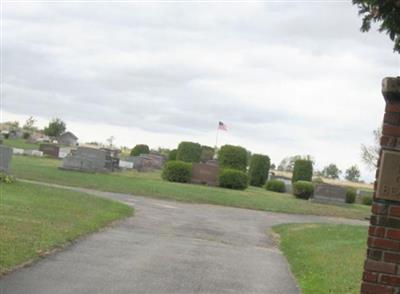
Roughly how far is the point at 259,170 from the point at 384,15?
38.8 m

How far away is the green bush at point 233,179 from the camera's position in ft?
120

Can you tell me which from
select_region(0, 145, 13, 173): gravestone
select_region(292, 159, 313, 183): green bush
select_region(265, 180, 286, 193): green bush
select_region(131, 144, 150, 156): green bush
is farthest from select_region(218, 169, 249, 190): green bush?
select_region(131, 144, 150, 156): green bush

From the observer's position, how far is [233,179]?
36.6 meters

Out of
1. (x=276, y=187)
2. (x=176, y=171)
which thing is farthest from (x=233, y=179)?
(x=276, y=187)

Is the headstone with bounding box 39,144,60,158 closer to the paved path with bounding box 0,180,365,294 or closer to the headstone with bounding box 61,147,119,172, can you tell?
the headstone with bounding box 61,147,119,172

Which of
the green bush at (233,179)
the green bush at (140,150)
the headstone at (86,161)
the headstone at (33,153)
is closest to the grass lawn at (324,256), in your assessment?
the green bush at (233,179)

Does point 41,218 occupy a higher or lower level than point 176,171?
lower

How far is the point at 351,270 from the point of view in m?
10.8

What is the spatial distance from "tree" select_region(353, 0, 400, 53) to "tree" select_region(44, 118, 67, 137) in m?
83.4

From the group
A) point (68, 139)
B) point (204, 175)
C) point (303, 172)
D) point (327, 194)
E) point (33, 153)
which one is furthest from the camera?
point (68, 139)

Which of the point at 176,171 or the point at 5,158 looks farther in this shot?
the point at 176,171

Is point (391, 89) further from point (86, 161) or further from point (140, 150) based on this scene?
point (140, 150)

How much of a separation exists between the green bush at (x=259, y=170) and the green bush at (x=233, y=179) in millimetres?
8731

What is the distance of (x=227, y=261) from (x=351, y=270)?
207 cm
